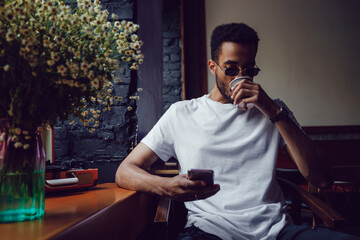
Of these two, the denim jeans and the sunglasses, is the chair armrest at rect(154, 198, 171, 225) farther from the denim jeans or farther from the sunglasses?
the sunglasses

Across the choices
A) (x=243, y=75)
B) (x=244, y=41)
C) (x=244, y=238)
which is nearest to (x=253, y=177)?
(x=244, y=238)

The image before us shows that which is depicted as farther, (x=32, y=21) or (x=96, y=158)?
(x=96, y=158)

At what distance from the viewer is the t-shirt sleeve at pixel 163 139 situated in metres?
1.50

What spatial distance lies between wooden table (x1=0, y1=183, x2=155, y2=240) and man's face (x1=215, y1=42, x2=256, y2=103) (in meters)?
0.68

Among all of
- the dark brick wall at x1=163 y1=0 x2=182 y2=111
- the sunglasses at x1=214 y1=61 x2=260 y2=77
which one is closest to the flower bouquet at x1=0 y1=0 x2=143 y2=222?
the sunglasses at x1=214 y1=61 x2=260 y2=77

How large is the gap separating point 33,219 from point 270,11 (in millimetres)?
4493

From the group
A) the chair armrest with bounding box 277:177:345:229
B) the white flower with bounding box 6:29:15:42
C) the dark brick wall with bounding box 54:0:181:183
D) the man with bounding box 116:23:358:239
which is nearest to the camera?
the white flower with bounding box 6:29:15:42

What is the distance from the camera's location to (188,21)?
4.46 m

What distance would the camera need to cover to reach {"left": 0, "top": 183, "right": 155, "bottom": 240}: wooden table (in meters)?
0.75

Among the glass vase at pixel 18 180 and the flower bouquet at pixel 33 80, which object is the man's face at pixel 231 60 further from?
the glass vase at pixel 18 180

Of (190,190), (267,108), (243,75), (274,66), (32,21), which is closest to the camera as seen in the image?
(32,21)

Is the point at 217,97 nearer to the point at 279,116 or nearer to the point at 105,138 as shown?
the point at 279,116

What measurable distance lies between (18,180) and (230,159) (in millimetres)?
893

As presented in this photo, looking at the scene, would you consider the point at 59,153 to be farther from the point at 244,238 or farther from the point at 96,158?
the point at 244,238
